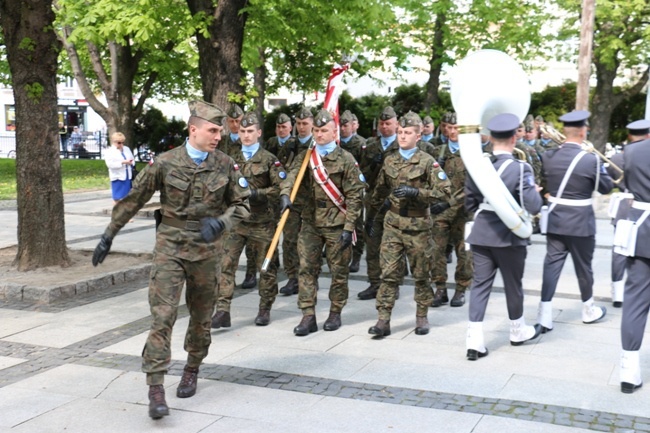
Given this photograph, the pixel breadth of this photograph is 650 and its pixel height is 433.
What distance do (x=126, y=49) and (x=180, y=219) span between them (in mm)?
20705

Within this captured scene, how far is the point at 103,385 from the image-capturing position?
5.86 m

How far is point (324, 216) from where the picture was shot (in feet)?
24.4

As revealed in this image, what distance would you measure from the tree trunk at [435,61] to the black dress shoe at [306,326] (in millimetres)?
17451

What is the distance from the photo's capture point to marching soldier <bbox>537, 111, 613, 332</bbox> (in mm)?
6992

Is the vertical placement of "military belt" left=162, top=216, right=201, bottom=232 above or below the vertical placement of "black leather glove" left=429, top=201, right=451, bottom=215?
above

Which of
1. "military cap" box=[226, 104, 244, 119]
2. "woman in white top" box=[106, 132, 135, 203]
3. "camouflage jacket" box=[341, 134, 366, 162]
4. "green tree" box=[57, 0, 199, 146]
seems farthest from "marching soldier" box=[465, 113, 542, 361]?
"woman in white top" box=[106, 132, 135, 203]

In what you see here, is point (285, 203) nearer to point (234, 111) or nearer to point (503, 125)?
point (503, 125)

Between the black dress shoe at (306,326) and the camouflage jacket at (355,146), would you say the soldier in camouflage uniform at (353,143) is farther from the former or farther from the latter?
the black dress shoe at (306,326)

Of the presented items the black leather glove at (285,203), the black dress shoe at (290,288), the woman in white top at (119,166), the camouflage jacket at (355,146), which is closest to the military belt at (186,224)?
the black leather glove at (285,203)

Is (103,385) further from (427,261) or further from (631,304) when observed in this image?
(631,304)

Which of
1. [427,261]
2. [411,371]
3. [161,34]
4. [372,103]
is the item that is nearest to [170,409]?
[411,371]

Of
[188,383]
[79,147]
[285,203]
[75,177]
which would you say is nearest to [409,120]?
[285,203]

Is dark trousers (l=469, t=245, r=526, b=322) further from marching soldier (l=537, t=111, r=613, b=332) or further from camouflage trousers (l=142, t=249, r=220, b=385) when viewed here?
camouflage trousers (l=142, t=249, r=220, b=385)

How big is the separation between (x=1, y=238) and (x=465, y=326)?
8412 mm
